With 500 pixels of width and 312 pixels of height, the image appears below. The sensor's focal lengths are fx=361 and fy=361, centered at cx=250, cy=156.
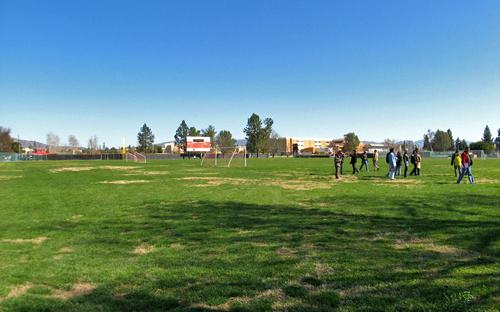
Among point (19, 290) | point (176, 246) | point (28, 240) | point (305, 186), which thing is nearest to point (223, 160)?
point (305, 186)

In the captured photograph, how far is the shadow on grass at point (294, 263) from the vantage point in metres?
4.41

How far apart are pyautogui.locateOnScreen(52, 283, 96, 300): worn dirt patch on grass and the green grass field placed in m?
0.02

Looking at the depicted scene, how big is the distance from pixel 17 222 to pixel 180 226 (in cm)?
453

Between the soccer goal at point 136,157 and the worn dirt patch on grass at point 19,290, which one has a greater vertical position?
the soccer goal at point 136,157

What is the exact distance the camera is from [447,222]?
28.5ft

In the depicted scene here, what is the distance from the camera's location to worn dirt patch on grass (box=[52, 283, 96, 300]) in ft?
15.6

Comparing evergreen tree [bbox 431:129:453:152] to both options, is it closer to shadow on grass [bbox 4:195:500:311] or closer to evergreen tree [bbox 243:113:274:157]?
evergreen tree [bbox 243:113:274:157]

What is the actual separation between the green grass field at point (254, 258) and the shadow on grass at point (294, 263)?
0.02 metres

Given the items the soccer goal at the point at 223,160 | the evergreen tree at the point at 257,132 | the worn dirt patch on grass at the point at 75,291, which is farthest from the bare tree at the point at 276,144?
the worn dirt patch on grass at the point at 75,291

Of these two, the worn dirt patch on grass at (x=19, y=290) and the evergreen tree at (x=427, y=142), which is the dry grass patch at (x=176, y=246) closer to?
the worn dirt patch on grass at (x=19, y=290)

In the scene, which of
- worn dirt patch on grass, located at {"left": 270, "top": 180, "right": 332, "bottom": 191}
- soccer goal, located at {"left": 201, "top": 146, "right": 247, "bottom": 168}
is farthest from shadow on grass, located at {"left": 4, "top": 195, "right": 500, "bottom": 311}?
soccer goal, located at {"left": 201, "top": 146, "right": 247, "bottom": 168}

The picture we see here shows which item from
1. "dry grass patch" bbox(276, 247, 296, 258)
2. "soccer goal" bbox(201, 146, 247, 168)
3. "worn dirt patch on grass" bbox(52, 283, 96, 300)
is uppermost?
"soccer goal" bbox(201, 146, 247, 168)

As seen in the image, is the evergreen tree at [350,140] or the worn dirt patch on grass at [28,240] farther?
the evergreen tree at [350,140]

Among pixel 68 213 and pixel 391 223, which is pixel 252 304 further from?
pixel 68 213
